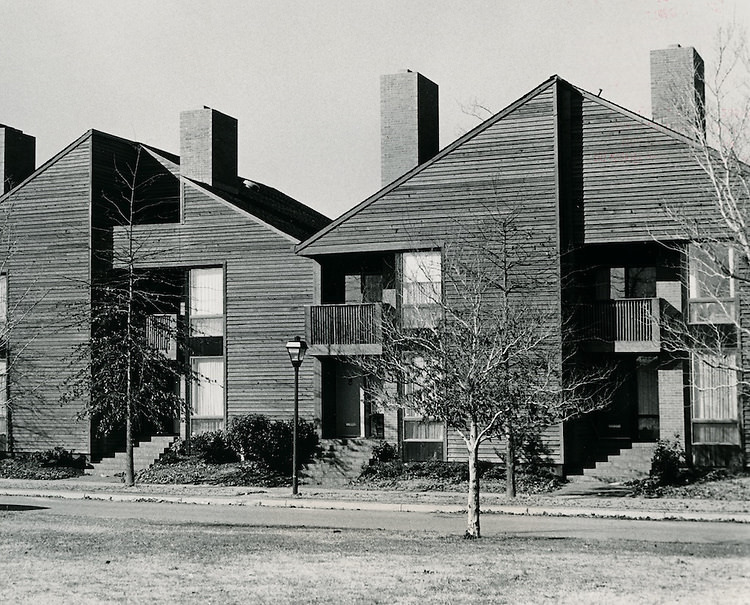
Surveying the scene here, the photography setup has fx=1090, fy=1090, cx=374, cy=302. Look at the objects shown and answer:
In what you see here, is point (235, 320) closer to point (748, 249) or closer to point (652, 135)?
point (652, 135)

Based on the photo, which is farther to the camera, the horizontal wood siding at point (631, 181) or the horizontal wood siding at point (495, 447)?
the horizontal wood siding at point (495, 447)

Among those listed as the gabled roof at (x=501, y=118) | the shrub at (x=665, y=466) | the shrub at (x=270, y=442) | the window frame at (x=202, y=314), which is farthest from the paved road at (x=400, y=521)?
the gabled roof at (x=501, y=118)

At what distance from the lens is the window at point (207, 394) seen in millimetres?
34000

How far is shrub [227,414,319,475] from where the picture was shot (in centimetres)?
3117

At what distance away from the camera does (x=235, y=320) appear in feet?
110

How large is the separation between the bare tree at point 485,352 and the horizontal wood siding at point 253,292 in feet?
9.51

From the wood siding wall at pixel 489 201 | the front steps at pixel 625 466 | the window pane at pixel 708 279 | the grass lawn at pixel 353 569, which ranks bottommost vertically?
the grass lawn at pixel 353 569

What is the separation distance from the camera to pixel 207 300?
113 feet

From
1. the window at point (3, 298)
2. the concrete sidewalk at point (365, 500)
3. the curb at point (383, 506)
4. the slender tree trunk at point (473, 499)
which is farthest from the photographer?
the window at point (3, 298)

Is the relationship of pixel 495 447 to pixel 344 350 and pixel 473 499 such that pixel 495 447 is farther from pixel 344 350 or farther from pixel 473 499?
pixel 473 499

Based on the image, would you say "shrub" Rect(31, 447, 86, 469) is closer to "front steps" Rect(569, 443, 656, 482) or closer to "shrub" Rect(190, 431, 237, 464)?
"shrub" Rect(190, 431, 237, 464)

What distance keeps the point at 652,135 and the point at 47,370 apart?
19.9m

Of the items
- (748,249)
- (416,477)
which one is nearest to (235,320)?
(416,477)

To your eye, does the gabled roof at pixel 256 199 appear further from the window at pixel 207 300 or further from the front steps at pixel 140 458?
the front steps at pixel 140 458
